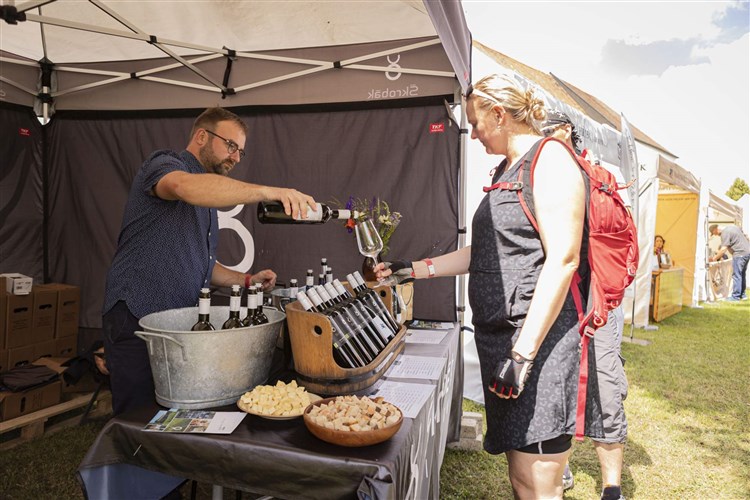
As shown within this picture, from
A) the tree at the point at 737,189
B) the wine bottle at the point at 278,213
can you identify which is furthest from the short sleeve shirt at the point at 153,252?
the tree at the point at 737,189

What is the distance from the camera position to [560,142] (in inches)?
53.2

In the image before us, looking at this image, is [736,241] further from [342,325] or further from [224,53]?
[342,325]

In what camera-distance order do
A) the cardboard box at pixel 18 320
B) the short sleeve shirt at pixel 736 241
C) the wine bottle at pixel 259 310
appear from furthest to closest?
the short sleeve shirt at pixel 736 241 < the cardboard box at pixel 18 320 < the wine bottle at pixel 259 310

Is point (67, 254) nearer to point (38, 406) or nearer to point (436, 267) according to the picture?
point (38, 406)

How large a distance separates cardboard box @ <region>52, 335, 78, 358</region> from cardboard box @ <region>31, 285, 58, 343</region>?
0.09 meters

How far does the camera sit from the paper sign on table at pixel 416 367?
1.68 metres

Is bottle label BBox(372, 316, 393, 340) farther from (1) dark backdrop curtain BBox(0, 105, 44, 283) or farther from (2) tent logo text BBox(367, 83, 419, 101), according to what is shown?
(1) dark backdrop curtain BBox(0, 105, 44, 283)

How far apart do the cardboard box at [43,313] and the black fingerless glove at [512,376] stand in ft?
13.1

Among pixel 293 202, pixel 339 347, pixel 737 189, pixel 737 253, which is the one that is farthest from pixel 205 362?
pixel 737 189

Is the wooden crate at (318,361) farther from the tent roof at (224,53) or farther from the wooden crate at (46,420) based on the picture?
the wooden crate at (46,420)

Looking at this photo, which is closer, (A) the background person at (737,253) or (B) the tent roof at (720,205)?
(B) the tent roof at (720,205)

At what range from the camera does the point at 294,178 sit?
12.1 feet

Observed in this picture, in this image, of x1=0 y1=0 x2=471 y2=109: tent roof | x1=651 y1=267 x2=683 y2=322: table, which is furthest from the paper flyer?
x1=651 y1=267 x2=683 y2=322: table

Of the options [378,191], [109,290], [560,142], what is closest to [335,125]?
[378,191]
